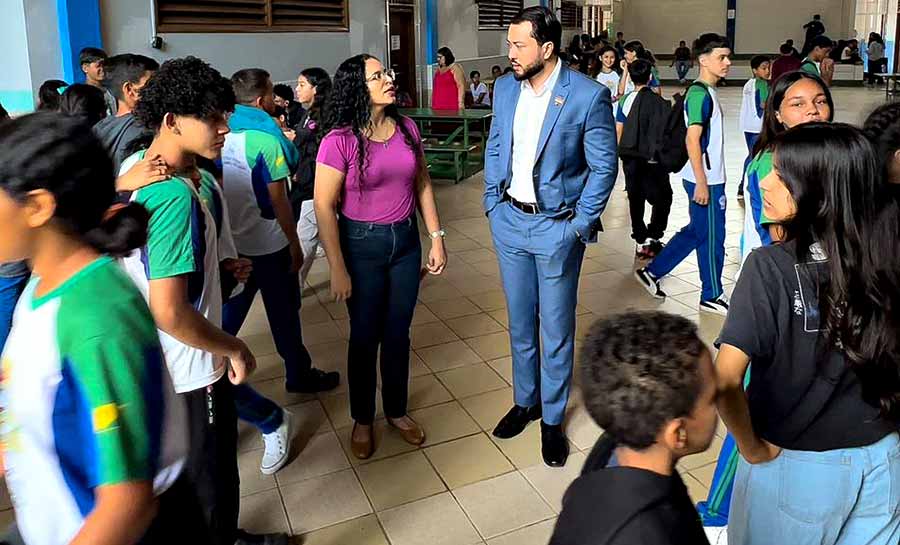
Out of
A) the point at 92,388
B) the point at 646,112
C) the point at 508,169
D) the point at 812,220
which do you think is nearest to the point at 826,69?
the point at 646,112

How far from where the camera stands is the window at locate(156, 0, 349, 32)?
6.62 m

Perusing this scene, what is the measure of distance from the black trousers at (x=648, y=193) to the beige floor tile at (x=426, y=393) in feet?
8.36

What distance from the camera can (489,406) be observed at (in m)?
3.39

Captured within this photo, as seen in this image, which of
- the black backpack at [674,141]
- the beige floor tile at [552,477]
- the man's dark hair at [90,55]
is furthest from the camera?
the man's dark hair at [90,55]

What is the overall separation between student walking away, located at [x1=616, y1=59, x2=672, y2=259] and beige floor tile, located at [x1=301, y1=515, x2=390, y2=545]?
3.41 metres

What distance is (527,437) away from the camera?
3.11 m

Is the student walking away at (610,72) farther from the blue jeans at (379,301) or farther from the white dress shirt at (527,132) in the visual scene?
the blue jeans at (379,301)

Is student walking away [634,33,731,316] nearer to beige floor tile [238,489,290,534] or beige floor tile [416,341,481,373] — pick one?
beige floor tile [416,341,481,373]

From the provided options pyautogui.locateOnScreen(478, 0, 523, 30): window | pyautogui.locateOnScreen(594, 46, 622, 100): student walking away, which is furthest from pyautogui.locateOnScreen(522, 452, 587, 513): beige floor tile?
pyautogui.locateOnScreen(478, 0, 523, 30): window

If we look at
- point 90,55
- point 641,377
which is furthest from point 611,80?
point 641,377

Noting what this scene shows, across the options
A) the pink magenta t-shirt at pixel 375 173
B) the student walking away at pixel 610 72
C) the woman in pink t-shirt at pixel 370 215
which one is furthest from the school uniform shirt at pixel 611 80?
the pink magenta t-shirt at pixel 375 173

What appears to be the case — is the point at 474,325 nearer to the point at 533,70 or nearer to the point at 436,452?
the point at 436,452

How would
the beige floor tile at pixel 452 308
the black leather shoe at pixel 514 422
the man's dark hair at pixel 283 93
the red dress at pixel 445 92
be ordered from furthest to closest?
the red dress at pixel 445 92
the man's dark hair at pixel 283 93
the beige floor tile at pixel 452 308
the black leather shoe at pixel 514 422

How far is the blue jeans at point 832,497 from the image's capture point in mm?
1448
